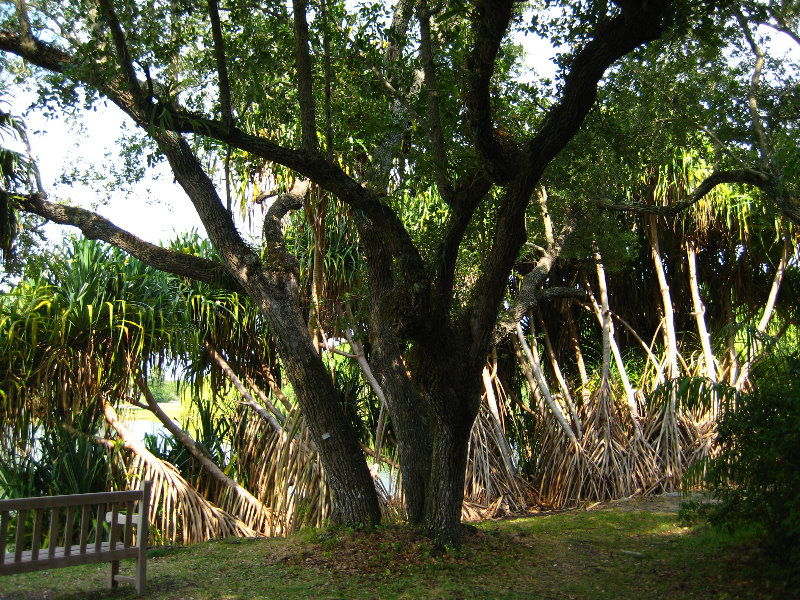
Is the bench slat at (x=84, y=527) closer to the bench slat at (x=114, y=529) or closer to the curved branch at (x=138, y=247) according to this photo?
the bench slat at (x=114, y=529)

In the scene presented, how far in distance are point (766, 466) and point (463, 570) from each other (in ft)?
5.70

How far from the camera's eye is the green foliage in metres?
3.29

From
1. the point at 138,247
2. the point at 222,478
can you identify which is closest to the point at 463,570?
the point at 138,247

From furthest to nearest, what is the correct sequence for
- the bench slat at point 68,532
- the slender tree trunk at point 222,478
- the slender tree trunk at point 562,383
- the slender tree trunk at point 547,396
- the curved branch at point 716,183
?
the slender tree trunk at point 562,383
the slender tree trunk at point 547,396
the slender tree trunk at point 222,478
the curved branch at point 716,183
the bench slat at point 68,532

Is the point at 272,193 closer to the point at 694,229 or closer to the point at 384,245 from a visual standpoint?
the point at 384,245

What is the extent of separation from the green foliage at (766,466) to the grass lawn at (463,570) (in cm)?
21

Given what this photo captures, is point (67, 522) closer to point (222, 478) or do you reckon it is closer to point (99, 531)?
point (99, 531)

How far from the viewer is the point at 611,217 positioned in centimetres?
667

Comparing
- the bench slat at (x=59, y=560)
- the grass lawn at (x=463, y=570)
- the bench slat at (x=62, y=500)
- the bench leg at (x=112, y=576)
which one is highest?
the bench slat at (x=62, y=500)

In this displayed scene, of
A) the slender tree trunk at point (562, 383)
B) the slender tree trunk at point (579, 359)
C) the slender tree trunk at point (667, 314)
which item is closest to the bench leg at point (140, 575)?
the slender tree trunk at point (562, 383)

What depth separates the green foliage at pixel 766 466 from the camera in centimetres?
329

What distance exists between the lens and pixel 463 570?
13.9ft

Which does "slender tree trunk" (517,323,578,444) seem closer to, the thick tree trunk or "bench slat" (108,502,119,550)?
the thick tree trunk

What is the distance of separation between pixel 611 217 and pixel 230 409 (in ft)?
14.2
